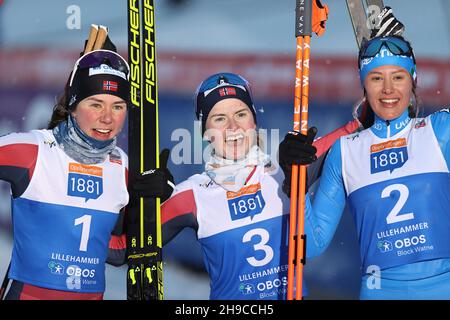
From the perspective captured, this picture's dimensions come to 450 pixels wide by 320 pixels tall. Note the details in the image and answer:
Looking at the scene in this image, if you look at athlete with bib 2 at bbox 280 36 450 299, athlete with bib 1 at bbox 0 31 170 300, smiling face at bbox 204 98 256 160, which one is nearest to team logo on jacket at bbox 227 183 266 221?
smiling face at bbox 204 98 256 160

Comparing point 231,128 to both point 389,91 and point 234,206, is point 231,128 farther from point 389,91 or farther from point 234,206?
point 389,91

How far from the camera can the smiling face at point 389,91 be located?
5047 mm

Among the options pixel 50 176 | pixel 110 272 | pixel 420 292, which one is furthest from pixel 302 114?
pixel 110 272

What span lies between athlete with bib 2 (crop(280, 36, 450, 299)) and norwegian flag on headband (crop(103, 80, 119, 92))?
1.36 meters

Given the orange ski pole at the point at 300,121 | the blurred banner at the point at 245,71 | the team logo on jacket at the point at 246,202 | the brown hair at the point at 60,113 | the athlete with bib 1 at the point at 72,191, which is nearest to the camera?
the orange ski pole at the point at 300,121

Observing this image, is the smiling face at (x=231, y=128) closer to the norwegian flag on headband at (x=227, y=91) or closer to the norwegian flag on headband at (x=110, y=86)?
the norwegian flag on headband at (x=227, y=91)

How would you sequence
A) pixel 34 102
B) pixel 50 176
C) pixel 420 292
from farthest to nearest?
pixel 34 102 < pixel 50 176 < pixel 420 292

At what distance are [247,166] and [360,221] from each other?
0.77 meters

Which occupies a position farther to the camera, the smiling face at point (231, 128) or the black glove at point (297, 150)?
the smiling face at point (231, 128)

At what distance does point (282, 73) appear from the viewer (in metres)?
6.81

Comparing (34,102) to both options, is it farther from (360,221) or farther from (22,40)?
(360,221)

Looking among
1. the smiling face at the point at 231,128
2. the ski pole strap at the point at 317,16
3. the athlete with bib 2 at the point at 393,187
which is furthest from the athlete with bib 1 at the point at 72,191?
the ski pole strap at the point at 317,16

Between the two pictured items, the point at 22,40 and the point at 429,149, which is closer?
the point at 429,149

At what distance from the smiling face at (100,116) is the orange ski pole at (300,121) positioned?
1.09 meters
